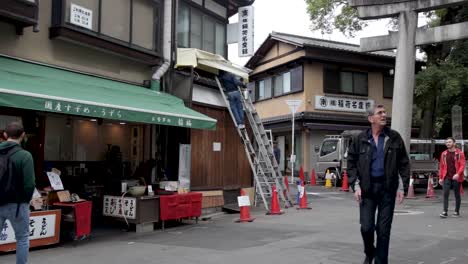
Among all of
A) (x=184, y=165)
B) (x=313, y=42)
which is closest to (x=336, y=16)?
(x=313, y=42)

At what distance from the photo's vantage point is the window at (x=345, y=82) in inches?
1120

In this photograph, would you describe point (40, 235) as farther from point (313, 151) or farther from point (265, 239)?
point (313, 151)

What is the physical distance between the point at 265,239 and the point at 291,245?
0.86 metres

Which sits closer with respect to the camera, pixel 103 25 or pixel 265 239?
pixel 265 239

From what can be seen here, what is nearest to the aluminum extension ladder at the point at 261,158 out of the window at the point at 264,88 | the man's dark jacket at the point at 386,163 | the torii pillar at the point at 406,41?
the torii pillar at the point at 406,41

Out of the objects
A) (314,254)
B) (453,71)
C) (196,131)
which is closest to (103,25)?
(196,131)

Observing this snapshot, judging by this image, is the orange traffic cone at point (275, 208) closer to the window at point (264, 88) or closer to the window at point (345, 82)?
the window at point (345, 82)

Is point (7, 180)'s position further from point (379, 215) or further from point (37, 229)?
point (379, 215)

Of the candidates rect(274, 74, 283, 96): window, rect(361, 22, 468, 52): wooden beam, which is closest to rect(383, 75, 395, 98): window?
rect(274, 74, 283, 96): window

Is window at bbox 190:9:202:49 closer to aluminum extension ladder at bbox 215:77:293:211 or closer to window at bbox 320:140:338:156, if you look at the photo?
aluminum extension ladder at bbox 215:77:293:211

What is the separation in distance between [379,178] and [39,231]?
5.61m

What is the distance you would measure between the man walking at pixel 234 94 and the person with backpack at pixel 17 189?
8.81 metres

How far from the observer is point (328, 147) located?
25.0 meters

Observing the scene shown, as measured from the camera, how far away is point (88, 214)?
9328 mm
